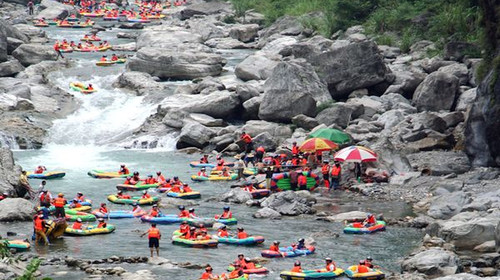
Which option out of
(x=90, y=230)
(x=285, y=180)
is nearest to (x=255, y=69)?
(x=285, y=180)

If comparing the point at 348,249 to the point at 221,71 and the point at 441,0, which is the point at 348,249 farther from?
the point at 441,0

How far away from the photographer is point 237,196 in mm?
35219

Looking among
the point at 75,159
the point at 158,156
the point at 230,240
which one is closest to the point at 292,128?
the point at 158,156

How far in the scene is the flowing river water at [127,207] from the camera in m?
27.2

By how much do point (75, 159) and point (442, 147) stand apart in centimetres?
1656

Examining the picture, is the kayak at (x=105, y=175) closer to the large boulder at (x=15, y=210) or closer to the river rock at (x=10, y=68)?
the large boulder at (x=15, y=210)

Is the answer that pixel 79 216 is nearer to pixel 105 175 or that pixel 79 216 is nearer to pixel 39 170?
pixel 105 175

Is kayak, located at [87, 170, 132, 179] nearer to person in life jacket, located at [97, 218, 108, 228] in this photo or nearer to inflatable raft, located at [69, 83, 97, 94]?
person in life jacket, located at [97, 218, 108, 228]

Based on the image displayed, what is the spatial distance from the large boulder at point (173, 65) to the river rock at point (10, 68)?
6.54 metres

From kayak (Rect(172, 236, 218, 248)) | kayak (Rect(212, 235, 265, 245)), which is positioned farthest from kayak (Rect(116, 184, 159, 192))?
kayak (Rect(212, 235, 265, 245))

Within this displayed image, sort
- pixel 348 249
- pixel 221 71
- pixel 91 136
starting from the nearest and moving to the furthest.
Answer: pixel 348 249 < pixel 91 136 < pixel 221 71

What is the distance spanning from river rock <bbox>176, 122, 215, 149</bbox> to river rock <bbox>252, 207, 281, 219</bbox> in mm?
11941

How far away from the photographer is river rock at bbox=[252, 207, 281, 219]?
32594mm

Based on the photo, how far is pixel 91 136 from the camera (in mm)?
47531
